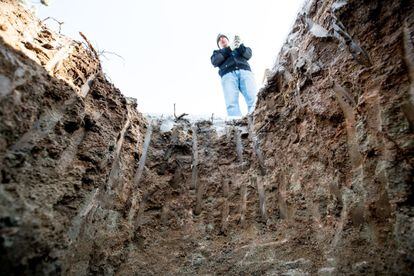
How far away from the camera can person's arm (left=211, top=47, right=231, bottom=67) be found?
18.9 ft

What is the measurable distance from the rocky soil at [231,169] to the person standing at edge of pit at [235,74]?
66.4 inches

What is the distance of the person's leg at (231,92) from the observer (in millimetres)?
5254

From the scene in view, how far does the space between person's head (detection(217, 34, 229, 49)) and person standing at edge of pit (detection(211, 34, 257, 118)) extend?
0.69 feet

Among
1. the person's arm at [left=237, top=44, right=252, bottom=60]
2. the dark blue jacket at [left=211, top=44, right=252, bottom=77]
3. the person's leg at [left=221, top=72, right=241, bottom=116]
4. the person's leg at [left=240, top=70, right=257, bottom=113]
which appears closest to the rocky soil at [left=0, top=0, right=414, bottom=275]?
the person's leg at [left=221, top=72, right=241, bottom=116]

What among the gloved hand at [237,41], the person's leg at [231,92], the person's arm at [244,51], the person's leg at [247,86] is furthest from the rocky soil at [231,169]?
the gloved hand at [237,41]

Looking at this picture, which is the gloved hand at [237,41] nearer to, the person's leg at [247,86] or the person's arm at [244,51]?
the person's arm at [244,51]

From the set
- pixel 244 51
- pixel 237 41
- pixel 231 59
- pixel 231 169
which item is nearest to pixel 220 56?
pixel 231 59

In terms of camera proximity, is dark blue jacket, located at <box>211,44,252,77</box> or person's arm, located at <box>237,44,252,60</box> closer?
dark blue jacket, located at <box>211,44,252,77</box>

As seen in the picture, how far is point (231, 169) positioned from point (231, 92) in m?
2.22

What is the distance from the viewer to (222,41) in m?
6.27

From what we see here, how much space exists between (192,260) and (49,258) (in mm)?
1322

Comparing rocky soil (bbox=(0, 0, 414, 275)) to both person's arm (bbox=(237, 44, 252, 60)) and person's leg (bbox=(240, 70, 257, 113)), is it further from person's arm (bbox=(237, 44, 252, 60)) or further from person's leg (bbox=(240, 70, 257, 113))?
person's arm (bbox=(237, 44, 252, 60))

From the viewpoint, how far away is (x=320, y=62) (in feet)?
9.06

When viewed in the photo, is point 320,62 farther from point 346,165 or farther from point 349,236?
point 349,236
